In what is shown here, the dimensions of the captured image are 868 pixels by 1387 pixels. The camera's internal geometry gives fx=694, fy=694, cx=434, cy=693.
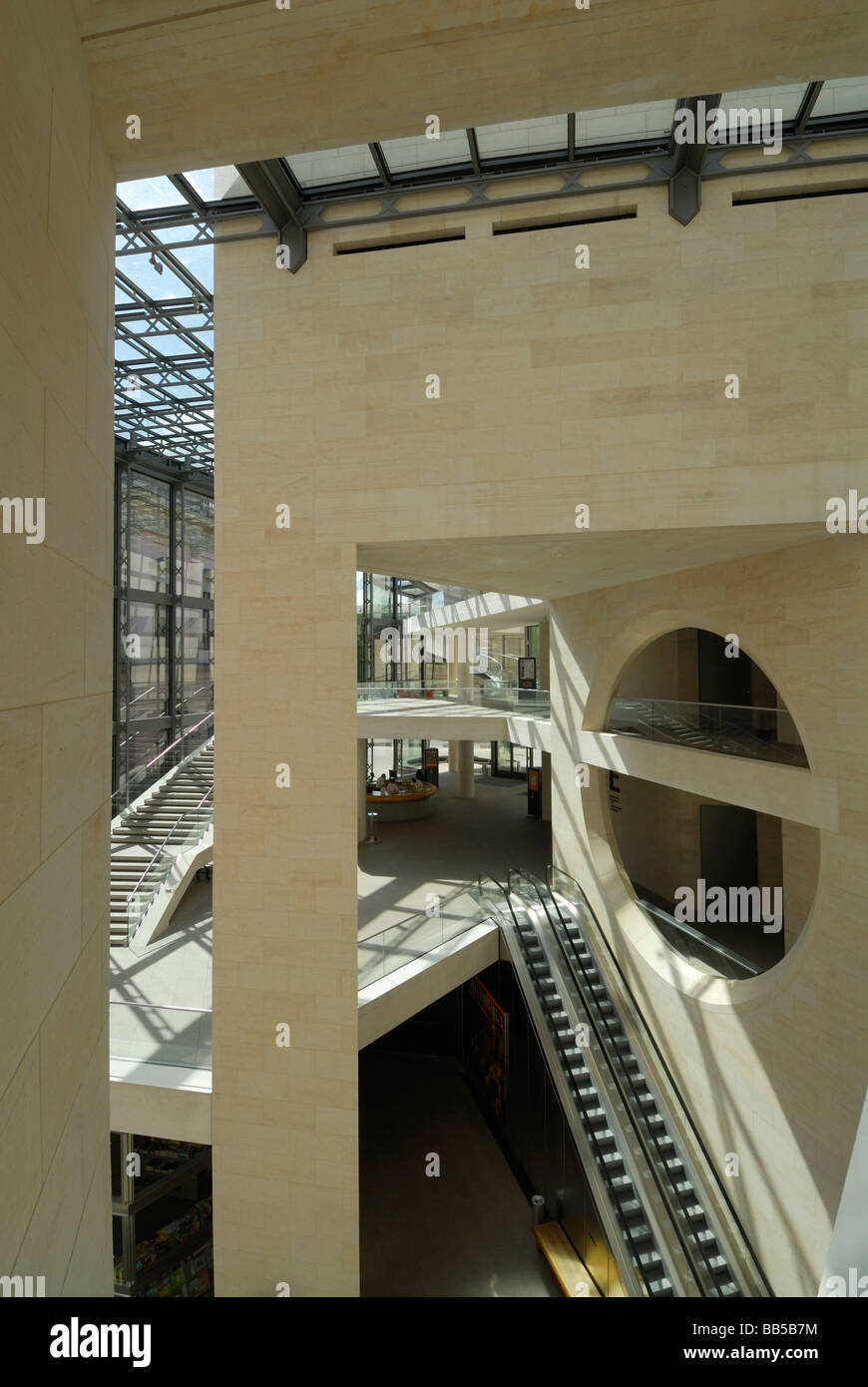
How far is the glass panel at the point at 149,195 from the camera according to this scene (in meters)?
10.2

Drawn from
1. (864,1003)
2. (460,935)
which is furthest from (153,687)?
(864,1003)

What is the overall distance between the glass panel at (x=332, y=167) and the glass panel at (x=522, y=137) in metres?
1.50

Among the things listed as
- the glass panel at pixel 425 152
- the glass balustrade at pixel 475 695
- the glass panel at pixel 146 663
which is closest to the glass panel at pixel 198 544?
the glass panel at pixel 146 663

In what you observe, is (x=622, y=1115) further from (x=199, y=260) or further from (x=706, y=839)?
(x=199, y=260)

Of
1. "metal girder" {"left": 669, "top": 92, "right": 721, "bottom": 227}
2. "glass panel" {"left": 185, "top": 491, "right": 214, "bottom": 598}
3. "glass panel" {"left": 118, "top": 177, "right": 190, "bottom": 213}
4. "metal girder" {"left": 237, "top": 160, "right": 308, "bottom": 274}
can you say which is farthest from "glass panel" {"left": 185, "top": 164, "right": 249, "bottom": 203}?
"glass panel" {"left": 185, "top": 491, "right": 214, "bottom": 598}

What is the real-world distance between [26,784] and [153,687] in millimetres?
29671

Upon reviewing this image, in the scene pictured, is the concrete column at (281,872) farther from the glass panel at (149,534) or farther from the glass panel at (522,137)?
the glass panel at (149,534)

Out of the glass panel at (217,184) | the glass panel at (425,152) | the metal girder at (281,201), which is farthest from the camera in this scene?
the glass panel at (217,184)

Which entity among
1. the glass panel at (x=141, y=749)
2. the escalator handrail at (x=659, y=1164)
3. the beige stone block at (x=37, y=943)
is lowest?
the escalator handrail at (x=659, y=1164)

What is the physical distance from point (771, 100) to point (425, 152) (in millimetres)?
4229

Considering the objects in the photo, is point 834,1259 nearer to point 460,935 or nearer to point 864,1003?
point 864,1003

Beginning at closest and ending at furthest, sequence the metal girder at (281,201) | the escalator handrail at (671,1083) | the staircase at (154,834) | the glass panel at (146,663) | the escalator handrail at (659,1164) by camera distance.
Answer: the metal girder at (281,201)
the escalator handrail at (659,1164)
the escalator handrail at (671,1083)
the staircase at (154,834)
the glass panel at (146,663)

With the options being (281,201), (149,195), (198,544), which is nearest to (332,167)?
(281,201)

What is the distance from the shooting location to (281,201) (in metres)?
8.93
